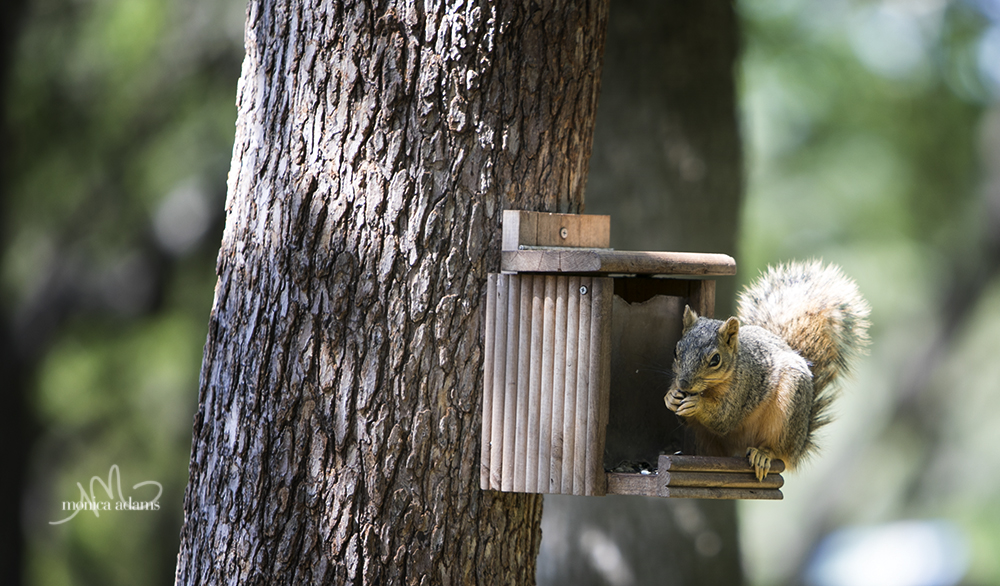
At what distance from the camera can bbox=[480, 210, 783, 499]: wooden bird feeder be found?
5.57ft

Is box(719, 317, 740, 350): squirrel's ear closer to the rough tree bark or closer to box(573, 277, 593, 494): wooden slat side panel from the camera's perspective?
box(573, 277, 593, 494): wooden slat side panel

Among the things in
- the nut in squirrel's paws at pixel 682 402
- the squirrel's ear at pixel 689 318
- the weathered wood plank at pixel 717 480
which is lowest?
the weathered wood plank at pixel 717 480

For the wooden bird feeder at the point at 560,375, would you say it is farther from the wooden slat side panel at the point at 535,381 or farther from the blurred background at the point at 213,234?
the blurred background at the point at 213,234

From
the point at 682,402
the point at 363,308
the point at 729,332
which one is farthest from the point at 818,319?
the point at 363,308

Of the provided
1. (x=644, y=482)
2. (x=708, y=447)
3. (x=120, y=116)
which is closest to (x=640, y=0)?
(x=708, y=447)

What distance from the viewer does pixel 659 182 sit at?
11.3 ft

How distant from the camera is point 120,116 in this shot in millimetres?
5469

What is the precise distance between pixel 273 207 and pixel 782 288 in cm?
116

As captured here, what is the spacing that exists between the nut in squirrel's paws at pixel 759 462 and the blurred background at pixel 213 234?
85.5 inches

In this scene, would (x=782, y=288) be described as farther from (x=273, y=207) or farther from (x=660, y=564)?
(x=660, y=564)

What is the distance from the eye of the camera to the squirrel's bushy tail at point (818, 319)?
6.51 feet

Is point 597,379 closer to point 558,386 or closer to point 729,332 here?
point 558,386
